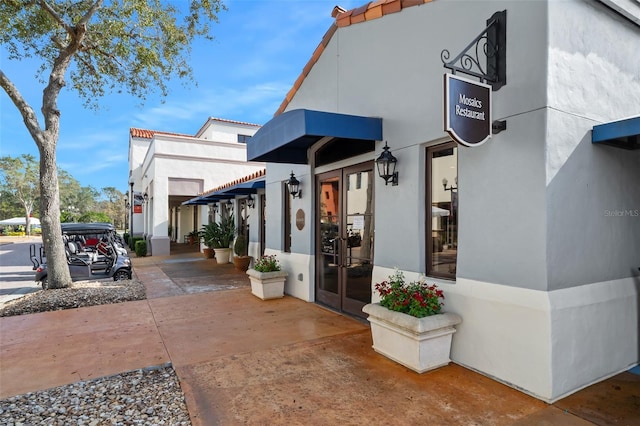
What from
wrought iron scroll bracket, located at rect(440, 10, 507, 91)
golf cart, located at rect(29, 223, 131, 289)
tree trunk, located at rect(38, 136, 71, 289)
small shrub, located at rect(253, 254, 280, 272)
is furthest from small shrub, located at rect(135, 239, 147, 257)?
wrought iron scroll bracket, located at rect(440, 10, 507, 91)

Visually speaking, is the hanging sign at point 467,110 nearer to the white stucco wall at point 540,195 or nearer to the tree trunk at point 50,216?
the white stucco wall at point 540,195

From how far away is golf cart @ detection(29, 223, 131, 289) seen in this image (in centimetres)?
920

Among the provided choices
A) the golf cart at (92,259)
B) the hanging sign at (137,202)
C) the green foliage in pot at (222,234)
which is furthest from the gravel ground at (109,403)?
the hanging sign at (137,202)

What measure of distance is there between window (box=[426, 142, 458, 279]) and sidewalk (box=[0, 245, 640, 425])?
3.88ft

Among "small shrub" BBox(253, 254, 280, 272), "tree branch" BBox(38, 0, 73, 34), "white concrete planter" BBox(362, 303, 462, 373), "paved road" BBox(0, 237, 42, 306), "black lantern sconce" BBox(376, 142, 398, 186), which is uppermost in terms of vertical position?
"tree branch" BBox(38, 0, 73, 34)

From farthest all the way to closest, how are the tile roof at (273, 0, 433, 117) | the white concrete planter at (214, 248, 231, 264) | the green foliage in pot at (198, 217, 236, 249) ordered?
1. the white concrete planter at (214, 248, 231, 264)
2. the green foliage in pot at (198, 217, 236, 249)
3. the tile roof at (273, 0, 433, 117)

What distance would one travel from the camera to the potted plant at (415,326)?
3.74 metres

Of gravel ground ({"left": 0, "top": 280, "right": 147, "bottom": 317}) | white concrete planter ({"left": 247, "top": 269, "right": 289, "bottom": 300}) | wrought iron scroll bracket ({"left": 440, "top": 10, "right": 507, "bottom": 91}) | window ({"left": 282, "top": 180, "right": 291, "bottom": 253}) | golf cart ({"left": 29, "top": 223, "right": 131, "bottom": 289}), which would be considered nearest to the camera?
wrought iron scroll bracket ({"left": 440, "top": 10, "right": 507, "bottom": 91})

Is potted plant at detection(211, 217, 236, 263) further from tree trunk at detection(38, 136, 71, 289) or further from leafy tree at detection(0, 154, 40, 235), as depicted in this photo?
leafy tree at detection(0, 154, 40, 235)

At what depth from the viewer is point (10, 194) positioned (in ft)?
133

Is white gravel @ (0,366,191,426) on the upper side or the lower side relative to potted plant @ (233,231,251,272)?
lower

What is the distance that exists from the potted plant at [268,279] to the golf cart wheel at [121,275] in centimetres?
445

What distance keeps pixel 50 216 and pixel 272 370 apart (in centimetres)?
719

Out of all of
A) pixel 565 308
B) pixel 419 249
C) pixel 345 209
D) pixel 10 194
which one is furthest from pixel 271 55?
pixel 10 194
